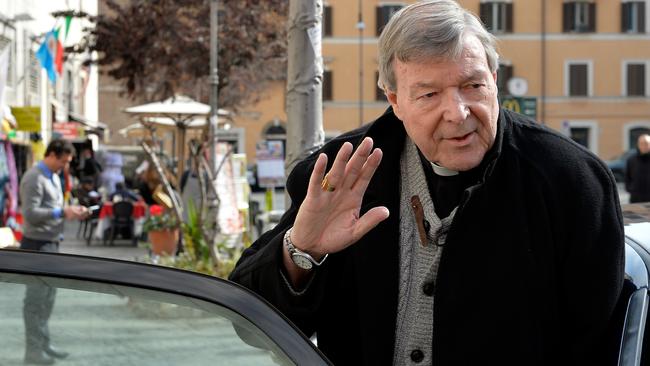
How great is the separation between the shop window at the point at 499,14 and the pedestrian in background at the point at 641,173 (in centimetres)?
3623

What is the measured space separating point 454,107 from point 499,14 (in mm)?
49280

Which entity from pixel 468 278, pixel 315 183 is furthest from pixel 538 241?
pixel 315 183

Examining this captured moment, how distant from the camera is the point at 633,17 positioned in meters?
50.2

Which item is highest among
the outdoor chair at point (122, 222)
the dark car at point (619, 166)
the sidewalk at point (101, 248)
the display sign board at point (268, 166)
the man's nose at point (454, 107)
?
the man's nose at point (454, 107)

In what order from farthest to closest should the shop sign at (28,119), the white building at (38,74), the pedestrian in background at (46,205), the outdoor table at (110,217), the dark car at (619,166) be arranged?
the dark car at (619,166) < the white building at (38,74) < the shop sign at (28,119) < the outdoor table at (110,217) < the pedestrian in background at (46,205)

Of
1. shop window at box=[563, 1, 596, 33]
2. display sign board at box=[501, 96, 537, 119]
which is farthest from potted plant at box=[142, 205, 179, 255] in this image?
shop window at box=[563, 1, 596, 33]

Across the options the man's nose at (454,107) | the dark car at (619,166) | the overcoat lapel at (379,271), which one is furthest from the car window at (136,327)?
the dark car at (619,166)

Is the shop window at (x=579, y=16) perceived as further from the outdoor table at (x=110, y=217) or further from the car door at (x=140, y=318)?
the car door at (x=140, y=318)

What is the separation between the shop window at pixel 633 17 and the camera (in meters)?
50.2

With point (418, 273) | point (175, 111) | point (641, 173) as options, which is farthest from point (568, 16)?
point (418, 273)

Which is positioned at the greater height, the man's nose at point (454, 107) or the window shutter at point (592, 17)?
the window shutter at point (592, 17)

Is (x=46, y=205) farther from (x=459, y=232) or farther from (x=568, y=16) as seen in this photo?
(x=568, y=16)

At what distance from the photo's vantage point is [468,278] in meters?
2.47

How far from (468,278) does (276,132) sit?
50.4m
